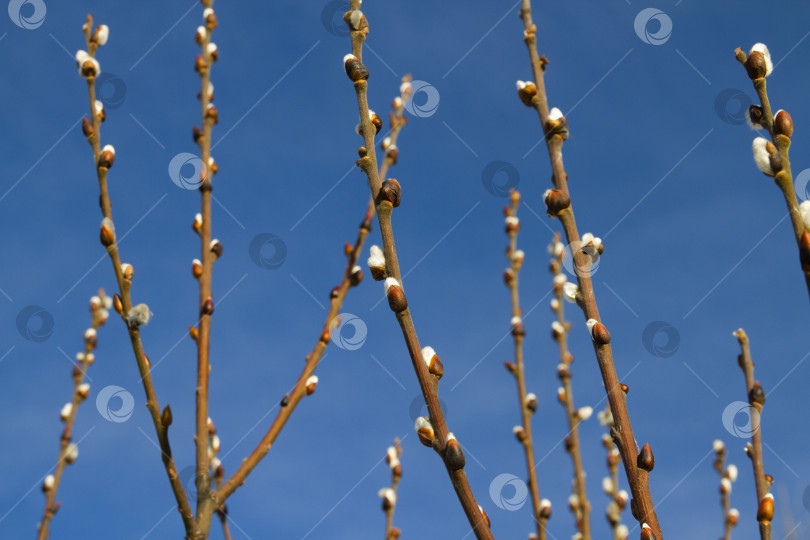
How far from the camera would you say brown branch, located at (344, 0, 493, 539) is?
1132 millimetres

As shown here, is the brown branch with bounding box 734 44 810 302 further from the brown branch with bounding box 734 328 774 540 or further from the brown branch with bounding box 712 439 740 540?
the brown branch with bounding box 712 439 740 540

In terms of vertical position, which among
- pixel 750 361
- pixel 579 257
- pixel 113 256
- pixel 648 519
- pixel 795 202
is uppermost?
pixel 795 202

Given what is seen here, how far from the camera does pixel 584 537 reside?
10.7ft

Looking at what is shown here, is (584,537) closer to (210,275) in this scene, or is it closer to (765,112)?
(210,275)

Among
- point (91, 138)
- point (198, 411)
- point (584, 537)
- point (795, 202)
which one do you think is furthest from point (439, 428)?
point (584, 537)

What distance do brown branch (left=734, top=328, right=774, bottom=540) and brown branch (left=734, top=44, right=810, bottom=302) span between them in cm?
57

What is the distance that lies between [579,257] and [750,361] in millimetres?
685

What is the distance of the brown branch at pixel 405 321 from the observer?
1.13 meters

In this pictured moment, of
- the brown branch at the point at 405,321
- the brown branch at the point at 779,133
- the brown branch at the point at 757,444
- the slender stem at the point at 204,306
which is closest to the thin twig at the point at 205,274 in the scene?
the slender stem at the point at 204,306

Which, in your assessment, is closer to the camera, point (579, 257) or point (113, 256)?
point (579, 257)

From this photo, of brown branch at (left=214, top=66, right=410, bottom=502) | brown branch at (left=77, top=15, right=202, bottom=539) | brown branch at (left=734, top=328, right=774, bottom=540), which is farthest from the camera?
brown branch at (left=214, top=66, right=410, bottom=502)

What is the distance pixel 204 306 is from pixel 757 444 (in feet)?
5.76

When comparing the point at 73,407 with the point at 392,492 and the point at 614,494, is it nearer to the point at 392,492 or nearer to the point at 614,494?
the point at 392,492

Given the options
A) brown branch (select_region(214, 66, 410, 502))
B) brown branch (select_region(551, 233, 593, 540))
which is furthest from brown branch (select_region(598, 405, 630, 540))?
brown branch (select_region(214, 66, 410, 502))
